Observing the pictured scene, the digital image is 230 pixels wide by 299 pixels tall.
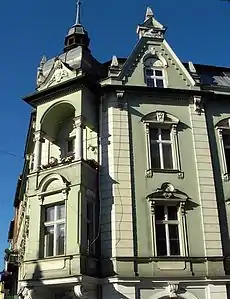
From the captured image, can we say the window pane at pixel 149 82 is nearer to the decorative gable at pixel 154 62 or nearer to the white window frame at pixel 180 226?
the decorative gable at pixel 154 62

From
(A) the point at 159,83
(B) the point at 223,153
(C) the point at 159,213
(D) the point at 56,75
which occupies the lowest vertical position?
(C) the point at 159,213

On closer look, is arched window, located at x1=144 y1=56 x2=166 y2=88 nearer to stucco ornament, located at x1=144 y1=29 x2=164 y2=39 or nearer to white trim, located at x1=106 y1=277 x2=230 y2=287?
stucco ornament, located at x1=144 y1=29 x2=164 y2=39

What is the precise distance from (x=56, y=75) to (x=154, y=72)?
4.69 m

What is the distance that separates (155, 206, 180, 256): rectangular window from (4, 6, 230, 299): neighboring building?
0.13 ft

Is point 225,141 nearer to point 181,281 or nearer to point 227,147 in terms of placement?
point 227,147

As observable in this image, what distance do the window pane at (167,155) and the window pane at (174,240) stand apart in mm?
2733

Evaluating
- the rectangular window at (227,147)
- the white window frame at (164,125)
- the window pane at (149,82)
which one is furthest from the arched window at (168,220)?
the window pane at (149,82)

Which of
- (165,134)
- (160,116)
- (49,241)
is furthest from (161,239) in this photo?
(160,116)

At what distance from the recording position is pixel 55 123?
777 inches

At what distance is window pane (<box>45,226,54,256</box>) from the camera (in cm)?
1658

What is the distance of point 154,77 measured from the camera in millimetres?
19984

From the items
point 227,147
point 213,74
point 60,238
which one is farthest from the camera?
point 213,74

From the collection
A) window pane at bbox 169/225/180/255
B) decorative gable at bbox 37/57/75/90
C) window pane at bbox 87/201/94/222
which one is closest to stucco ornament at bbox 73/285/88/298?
window pane at bbox 87/201/94/222

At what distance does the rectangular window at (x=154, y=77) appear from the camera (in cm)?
1982
